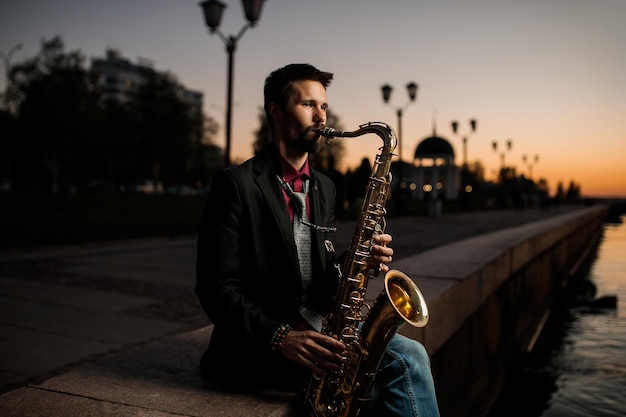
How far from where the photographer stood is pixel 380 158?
2.88 meters

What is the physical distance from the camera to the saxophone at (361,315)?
2.45 m

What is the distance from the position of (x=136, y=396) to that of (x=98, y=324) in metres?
4.39

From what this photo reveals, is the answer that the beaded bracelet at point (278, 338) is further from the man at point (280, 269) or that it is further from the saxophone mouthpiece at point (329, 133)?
the saxophone mouthpiece at point (329, 133)

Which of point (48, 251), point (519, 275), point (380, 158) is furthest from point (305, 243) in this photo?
Result: point (48, 251)

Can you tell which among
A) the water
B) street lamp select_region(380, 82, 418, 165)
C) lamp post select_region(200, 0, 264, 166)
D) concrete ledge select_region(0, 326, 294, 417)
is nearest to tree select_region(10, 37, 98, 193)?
street lamp select_region(380, 82, 418, 165)

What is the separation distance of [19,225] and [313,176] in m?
18.0

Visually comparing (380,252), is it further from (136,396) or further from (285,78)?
(136,396)

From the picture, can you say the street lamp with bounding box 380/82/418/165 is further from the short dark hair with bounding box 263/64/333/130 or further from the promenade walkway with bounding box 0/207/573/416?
the short dark hair with bounding box 263/64/333/130

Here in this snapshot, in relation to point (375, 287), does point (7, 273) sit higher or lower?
lower

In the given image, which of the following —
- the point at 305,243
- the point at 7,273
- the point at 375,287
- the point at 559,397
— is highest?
the point at 305,243

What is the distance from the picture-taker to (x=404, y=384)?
97.3 inches

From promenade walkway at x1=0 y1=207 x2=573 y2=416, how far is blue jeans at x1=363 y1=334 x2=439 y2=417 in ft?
1.56

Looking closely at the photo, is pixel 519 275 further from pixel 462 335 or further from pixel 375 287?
pixel 375 287

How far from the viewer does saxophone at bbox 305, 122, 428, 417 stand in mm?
2449
